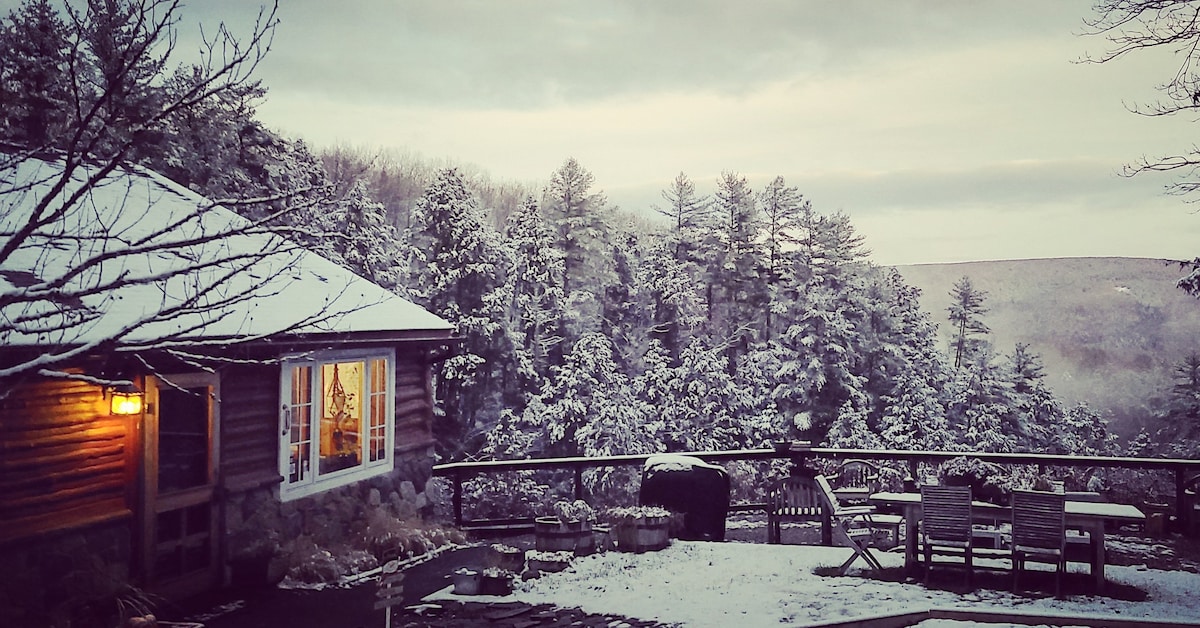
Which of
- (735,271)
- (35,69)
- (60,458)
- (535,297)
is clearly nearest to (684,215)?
(735,271)

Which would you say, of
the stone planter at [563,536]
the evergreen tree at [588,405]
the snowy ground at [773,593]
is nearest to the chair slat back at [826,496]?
the snowy ground at [773,593]

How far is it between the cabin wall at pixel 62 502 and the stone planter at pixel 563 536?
331 cm

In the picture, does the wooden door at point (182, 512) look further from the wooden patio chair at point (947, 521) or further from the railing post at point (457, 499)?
the wooden patio chair at point (947, 521)

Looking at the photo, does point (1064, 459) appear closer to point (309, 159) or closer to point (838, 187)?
point (838, 187)

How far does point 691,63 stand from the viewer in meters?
15.2

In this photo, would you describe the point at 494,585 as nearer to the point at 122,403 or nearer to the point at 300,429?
the point at 300,429

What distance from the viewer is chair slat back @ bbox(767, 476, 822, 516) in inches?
349

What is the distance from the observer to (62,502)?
5.95 metres

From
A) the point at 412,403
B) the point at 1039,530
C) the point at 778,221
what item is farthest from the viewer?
the point at 778,221

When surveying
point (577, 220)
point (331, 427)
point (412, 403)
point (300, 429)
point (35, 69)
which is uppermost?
point (35, 69)

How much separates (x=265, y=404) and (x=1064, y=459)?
8.15m

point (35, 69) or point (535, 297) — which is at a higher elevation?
point (35, 69)

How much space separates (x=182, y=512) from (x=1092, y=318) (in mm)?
21759

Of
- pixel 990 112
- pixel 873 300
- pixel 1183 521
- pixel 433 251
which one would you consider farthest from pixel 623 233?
pixel 1183 521
